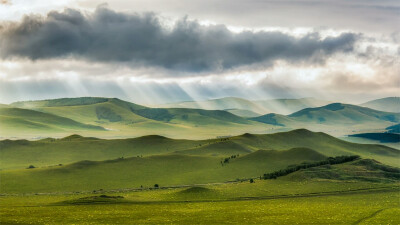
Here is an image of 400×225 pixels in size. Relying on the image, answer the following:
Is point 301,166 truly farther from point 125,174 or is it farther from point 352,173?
point 125,174

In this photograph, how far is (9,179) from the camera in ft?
554

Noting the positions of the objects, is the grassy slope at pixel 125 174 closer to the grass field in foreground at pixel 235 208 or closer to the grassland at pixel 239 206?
the grassland at pixel 239 206

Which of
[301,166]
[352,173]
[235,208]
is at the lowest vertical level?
[235,208]

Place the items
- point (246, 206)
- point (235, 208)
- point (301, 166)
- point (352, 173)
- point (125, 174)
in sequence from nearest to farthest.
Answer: point (235, 208)
point (246, 206)
point (352, 173)
point (301, 166)
point (125, 174)

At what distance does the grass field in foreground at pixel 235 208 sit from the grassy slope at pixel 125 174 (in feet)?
85.8

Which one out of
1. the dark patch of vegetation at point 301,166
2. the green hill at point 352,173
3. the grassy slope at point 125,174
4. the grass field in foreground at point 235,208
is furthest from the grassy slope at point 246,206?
the grassy slope at point 125,174

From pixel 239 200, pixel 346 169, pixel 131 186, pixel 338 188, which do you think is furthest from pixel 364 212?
pixel 131 186

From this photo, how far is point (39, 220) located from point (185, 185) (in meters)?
82.7

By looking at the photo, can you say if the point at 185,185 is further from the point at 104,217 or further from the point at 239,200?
the point at 104,217

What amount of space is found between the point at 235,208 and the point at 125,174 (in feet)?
293

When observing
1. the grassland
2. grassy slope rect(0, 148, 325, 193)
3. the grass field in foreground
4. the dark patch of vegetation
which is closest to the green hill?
the dark patch of vegetation

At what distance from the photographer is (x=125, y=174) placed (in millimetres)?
181500

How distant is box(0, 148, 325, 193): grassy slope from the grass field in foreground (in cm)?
2615

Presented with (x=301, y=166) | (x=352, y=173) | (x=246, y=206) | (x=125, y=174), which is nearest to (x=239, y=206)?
(x=246, y=206)
